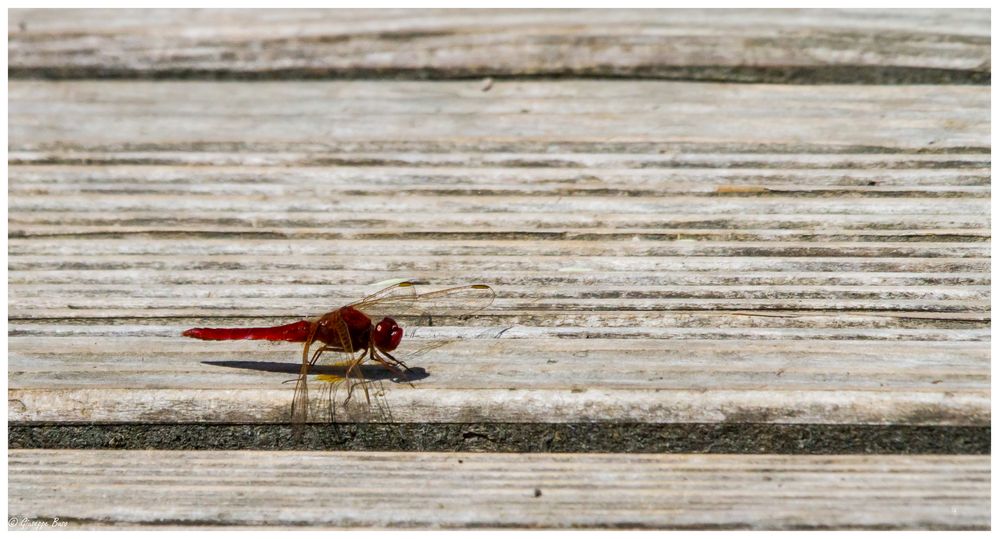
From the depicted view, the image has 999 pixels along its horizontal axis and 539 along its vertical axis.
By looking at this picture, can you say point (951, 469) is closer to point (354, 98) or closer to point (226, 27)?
point (354, 98)

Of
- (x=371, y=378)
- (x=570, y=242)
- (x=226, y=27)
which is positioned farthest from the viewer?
(x=226, y=27)

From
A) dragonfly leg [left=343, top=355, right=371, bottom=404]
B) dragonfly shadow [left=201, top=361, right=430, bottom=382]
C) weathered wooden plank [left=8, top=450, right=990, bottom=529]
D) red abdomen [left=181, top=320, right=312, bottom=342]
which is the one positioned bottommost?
weathered wooden plank [left=8, top=450, right=990, bottom=529]

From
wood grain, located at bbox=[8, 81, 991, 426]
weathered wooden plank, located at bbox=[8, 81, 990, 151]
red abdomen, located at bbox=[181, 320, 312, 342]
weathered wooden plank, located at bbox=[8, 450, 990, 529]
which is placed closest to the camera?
weathered wooden plank, located at bbox=[8, 450, 990, 529]

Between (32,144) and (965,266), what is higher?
(32,144)

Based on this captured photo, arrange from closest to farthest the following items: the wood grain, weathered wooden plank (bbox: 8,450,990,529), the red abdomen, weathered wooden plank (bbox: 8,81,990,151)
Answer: weathered wooden plank (bbox: 8,450,990,529)
the wood grain
the red abdomen
weathered wooden plank (bbox: 8,81,990,151)

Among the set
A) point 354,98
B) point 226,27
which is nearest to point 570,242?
point 354,98

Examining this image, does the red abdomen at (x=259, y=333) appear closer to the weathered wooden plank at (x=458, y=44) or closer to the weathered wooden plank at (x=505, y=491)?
the weathered wooden plank at (x=505, y=491)

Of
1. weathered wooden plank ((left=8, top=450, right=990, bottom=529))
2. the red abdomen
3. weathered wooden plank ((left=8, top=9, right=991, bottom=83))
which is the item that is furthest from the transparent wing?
weathered wooden plank ((left=8, top=9, right=991, bottom=83))

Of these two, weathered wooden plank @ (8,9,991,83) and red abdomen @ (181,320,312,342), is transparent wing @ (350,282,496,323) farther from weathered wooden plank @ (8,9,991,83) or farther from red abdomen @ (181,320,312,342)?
weathered wooden plank @ (8,9,991,83)
